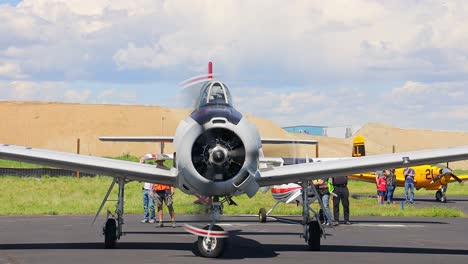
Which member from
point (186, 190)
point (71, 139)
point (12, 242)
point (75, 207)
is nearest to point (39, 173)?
point (75, 207)

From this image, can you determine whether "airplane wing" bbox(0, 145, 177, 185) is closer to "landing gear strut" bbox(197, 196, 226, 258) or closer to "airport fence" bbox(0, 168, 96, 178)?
"landing gear strut" bbox(197, 196, 226, 258)

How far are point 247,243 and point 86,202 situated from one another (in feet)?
57.0

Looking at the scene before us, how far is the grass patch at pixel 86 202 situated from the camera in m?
28.7

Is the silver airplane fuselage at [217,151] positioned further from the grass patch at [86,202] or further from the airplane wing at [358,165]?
the grass patch at [86,202]

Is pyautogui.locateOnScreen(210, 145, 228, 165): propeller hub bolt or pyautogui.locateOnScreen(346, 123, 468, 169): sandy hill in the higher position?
pyautogui.locateOnScreen(346, 123, 468, 169): sandy hill

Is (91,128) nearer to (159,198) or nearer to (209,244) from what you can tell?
(159,198)

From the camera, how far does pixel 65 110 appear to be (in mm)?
138375

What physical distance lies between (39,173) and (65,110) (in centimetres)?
8716

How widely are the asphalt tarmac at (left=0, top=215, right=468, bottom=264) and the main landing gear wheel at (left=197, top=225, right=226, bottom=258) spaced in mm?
173

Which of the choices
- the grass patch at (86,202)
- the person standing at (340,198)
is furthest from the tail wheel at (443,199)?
the person standing at (340,198)

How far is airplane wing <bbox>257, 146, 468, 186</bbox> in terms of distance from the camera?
15469 mm

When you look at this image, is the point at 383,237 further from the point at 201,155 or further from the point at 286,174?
the point at 201,155

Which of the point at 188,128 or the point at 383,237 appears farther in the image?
the point at 383,237

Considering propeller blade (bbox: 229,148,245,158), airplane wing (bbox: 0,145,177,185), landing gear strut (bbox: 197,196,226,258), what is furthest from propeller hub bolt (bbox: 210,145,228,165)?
airplane wing (bbox: 0,145,177,185)
